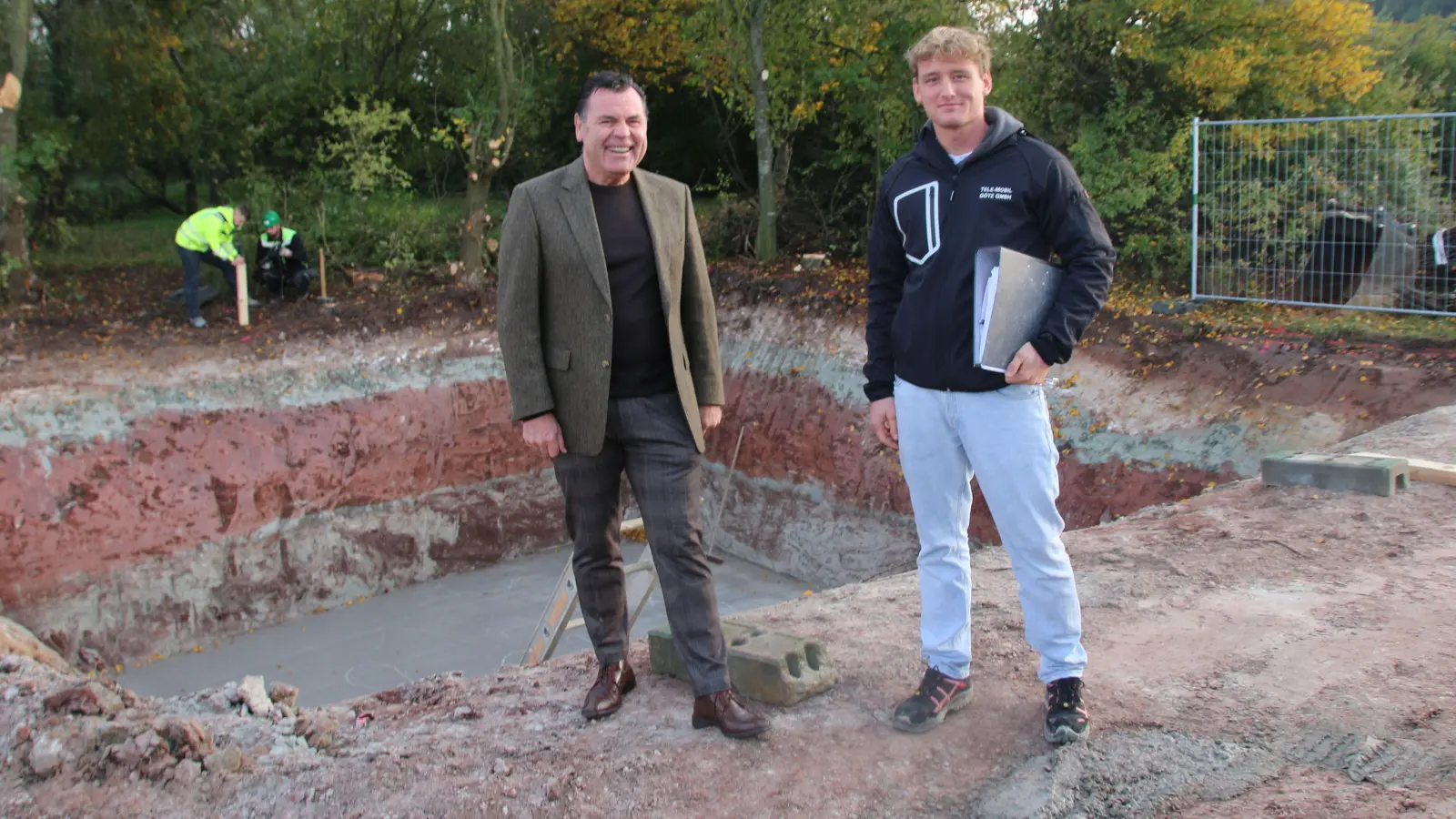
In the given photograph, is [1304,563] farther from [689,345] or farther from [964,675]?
[689,345]

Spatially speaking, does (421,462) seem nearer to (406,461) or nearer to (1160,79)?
(406,461)

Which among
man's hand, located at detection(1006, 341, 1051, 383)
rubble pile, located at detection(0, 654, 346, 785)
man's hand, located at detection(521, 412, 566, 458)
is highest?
man's hand, located at detection(1006, 341, 1051, 383)

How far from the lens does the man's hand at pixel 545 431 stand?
11.1 ft

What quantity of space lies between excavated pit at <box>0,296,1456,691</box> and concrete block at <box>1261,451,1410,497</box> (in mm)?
2465

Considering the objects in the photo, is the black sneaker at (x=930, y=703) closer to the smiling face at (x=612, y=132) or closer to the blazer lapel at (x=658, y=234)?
the blazer lapel at (x=658, y=234)

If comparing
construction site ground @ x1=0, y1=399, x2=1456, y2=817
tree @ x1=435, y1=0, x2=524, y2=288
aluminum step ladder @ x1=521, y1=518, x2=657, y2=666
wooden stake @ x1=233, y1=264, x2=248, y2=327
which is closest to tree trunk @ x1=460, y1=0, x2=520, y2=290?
tree @ x1=435, y1=0, x2=524, y2=288

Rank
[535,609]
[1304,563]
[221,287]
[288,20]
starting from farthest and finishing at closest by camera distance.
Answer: [288,20] → [221,287] → [535,609] → [1304,563]

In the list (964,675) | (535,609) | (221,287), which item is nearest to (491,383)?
(535,609)

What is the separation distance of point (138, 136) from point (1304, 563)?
15.9 m

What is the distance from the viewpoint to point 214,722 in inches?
148

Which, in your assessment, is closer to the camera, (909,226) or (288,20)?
(909,226)

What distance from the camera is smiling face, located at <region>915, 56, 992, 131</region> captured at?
2.98 meters

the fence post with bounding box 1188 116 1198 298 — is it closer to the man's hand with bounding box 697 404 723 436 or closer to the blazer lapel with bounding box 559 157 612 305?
Answer: the man's hand with bounding box 697 404 723 436

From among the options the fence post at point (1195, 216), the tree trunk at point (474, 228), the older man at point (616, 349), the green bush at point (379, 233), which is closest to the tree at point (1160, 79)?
the fence post at point (1195, 216)
